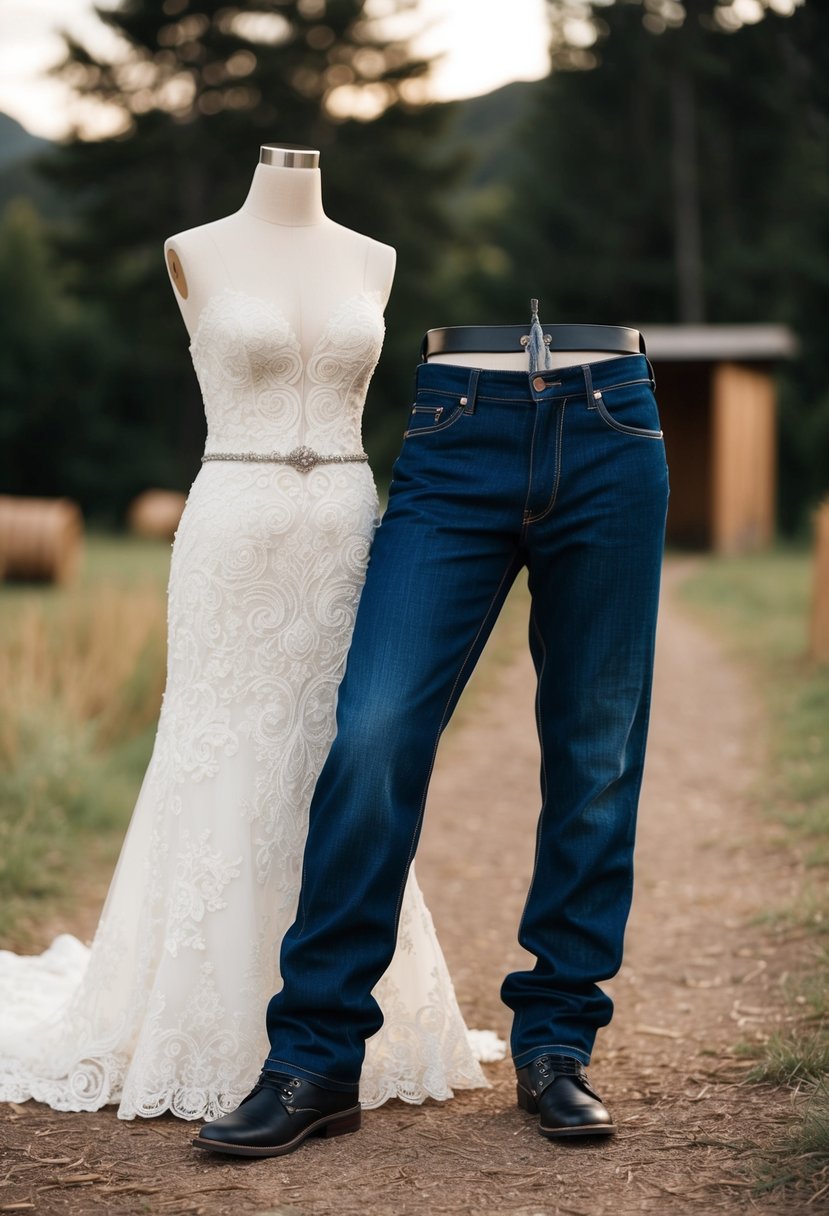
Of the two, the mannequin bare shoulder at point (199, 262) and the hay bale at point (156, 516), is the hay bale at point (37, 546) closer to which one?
the hay bale at point (156, 516)

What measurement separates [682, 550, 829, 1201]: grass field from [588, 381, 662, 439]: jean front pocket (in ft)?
3.90

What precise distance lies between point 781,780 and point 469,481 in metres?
3.77

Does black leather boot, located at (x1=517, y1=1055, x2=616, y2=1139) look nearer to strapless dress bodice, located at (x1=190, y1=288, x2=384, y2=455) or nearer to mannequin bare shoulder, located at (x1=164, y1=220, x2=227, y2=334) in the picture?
strapless dress bodice, located at (x1=190, y1=288, x2=384, y2=455)

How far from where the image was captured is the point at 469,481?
7.84 ft

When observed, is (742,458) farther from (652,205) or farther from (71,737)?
(71,737)

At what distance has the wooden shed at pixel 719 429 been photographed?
15719mm

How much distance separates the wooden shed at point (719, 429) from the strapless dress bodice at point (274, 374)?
13.1 metres

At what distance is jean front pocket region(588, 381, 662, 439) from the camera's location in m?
2.42

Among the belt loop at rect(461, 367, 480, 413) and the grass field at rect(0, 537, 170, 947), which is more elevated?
the belt loop at rect(461, 367, 480, 413)

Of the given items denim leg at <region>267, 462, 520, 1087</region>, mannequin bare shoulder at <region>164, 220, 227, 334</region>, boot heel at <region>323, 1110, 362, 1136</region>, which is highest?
mannequin bare shoulder at <region>164, 220, 227, 334</region>

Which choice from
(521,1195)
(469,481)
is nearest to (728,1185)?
(521,1195)

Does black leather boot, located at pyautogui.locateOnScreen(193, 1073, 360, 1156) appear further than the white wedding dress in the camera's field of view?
No

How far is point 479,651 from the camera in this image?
2.48 m

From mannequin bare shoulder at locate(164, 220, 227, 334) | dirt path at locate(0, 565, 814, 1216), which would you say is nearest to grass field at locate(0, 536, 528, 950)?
dirt path at locate(0, 565, 814, 1216)
